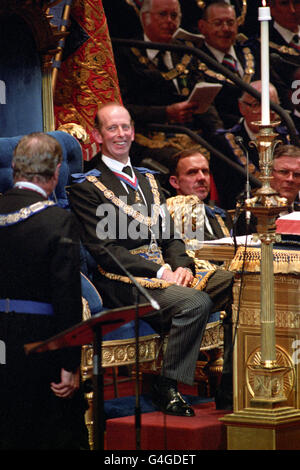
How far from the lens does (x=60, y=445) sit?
3240 millimetres

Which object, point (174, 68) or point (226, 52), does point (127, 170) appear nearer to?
point (174, 68)

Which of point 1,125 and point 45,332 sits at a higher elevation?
point 1,125

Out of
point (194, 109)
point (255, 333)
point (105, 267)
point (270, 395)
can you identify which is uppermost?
point (194, 109)

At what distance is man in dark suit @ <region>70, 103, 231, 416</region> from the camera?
4.20 meters

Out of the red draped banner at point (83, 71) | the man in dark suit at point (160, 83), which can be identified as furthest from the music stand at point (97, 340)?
the man in dark suit at point (160, 83)

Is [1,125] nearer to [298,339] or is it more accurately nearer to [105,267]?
[105,267]

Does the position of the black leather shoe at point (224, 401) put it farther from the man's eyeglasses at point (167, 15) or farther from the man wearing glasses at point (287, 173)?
the man's eyeglasses at point (167, 15)

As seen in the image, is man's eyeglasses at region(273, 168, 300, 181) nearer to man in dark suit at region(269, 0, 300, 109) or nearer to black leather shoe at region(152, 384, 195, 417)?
black leather shoe at region(152, 384, 195, 417)

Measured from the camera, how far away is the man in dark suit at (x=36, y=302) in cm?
314

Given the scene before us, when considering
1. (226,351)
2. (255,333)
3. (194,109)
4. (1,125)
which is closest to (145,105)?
(194,109)

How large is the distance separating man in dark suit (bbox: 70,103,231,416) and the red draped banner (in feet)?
3.81

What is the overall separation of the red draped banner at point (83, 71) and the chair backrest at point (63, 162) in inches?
41.6
